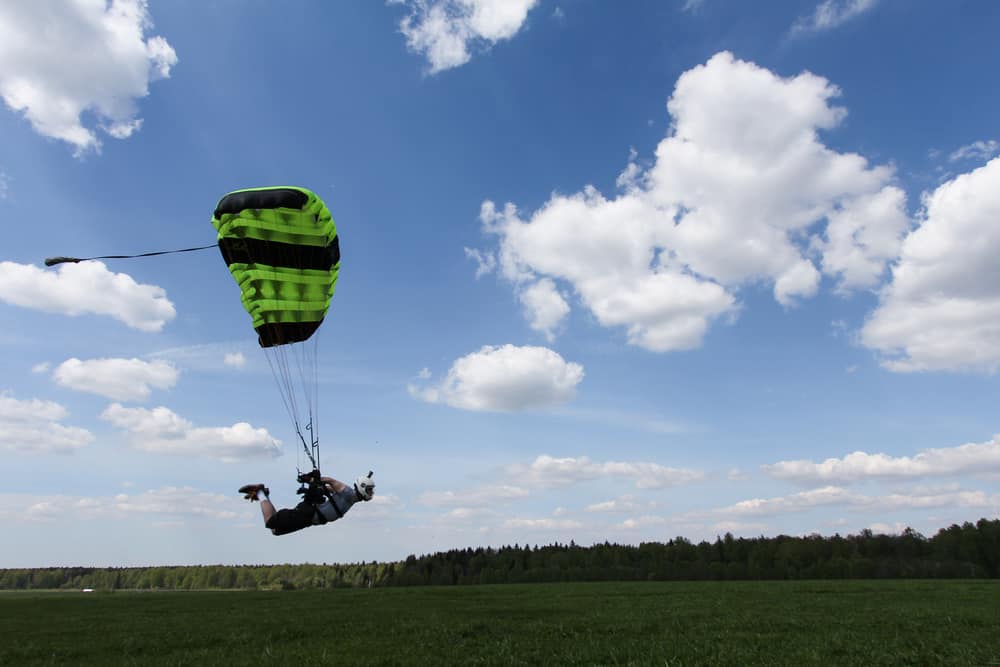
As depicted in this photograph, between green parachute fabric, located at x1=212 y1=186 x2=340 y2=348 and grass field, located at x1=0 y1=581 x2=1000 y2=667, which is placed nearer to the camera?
grass field, located at x1=0 y1=581 x2=1000 y2=667

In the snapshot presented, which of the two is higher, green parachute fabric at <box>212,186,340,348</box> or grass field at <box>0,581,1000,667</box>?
green parachute fabric at <box>212,186,340,348</box>

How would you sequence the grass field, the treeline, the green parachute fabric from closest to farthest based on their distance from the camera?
the grass field
the green parachute fabric
the treeline

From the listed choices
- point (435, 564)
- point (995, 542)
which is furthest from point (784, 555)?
point (435, 564)

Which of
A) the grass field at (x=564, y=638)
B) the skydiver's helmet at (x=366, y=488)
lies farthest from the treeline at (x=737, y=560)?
the skydiver's helmet at (x=366, y=488)

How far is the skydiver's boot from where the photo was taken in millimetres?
14250

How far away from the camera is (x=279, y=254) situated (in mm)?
16625

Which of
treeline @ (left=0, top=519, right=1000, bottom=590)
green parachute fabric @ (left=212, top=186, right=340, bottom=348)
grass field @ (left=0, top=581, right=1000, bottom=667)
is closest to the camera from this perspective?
grass field @ (left=0, top=581, right=1000, bottom=667)

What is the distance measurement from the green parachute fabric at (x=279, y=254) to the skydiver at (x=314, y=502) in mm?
4040

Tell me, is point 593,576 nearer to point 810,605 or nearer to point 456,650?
point 810,605

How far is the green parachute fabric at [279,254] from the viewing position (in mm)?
16203

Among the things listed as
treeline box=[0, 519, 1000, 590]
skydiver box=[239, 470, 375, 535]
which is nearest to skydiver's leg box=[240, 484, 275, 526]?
skydiver box=[239, 470, 375, 535]

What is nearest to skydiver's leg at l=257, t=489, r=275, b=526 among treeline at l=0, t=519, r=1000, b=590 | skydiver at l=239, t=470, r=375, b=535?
skydiver at l=239, t=470, r=375, b=535

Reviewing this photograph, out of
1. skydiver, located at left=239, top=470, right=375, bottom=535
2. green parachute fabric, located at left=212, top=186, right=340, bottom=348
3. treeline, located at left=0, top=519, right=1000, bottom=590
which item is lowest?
treeline, located at left=0, top=519, right=1000, bottom=590

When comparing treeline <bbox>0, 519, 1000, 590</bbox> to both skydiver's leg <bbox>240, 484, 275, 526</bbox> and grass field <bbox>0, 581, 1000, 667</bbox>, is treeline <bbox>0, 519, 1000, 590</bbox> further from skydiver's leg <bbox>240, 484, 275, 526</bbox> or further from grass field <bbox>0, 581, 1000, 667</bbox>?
skydiver's leg <bbox>240, 484, 275, 526</bbox>
